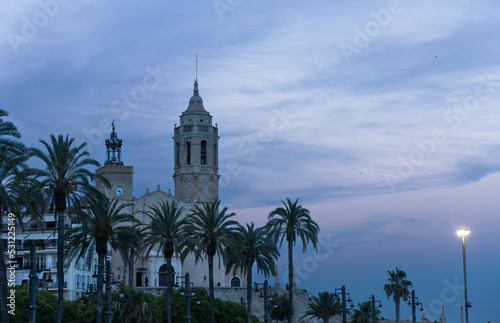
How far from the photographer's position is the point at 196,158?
389 ft

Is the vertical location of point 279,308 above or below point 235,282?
below

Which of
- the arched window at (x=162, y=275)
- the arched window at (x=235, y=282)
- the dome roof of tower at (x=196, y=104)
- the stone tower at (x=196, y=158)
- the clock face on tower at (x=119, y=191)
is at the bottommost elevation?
the arched window at (x=235, y=282)

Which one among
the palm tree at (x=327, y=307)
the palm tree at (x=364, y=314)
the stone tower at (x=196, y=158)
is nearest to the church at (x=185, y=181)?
the stone tower at (x=196, y=158)

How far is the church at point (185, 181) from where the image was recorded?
112 meters

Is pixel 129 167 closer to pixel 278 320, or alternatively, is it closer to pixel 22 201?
pixel 278 320

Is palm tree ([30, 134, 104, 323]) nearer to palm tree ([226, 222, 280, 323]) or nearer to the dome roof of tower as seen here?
palm tree ([226, 222, 280, 323])

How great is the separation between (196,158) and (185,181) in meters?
3.54

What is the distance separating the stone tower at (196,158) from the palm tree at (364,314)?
103 feet

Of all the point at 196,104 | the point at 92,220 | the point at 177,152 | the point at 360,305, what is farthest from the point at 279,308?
the point at 92,220

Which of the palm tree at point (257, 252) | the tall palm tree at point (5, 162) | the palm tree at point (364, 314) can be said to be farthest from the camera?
the palm tree at point (364, 314)

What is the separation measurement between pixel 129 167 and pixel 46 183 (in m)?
63.3

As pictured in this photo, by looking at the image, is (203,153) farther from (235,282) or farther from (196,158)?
(235,282)

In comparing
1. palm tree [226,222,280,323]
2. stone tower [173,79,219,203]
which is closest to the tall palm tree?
palm tree [226,222,280,323]

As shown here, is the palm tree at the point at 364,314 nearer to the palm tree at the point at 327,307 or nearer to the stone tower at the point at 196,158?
the palm tree at the point at 327,307
